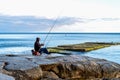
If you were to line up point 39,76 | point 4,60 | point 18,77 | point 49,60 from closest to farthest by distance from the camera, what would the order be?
Answer: 1. point 18,77
2. point 39,76
3. point 4,60
4. point 49,60

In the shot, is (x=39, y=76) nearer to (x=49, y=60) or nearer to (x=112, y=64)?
(x=49, y=60)

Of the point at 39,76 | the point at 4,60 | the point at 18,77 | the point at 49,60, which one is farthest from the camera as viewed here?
the point at 49,60

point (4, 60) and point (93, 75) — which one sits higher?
point (4, 60)

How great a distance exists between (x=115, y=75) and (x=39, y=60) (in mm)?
4518

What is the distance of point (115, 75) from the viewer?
16062 millimetres

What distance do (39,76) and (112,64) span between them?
526 centimetres

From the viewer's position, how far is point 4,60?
1474cm

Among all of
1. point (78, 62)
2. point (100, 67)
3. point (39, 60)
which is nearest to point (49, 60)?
point (39, 60)

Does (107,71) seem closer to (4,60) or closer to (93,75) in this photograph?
(93,75)

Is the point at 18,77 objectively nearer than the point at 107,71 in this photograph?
Yes

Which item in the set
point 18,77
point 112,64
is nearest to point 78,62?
point 112,64

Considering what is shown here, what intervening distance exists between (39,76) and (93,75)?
390cm

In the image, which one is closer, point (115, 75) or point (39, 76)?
point (39, 76)

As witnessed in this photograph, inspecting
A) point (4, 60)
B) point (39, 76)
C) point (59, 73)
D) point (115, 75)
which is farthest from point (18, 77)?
point (115, 75)
